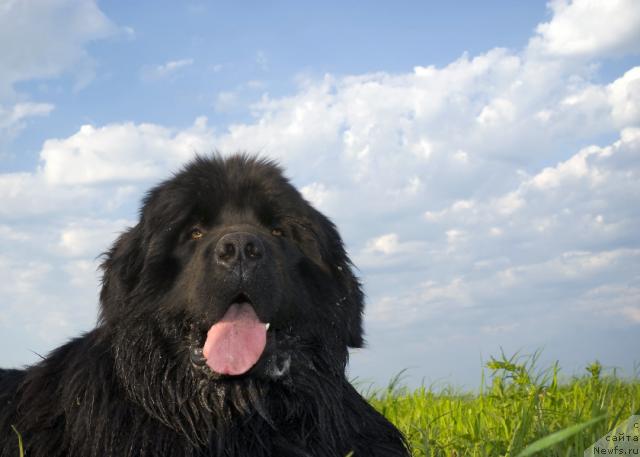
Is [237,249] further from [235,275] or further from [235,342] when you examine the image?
[235,342]

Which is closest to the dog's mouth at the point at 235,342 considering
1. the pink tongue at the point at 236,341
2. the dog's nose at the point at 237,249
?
the pink tongue at the point at 236,341

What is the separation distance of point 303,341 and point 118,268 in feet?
4.02

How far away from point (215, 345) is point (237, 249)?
57cm

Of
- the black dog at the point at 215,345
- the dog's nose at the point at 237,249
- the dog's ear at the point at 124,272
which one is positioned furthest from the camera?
the dog's ear at the point at 124,272

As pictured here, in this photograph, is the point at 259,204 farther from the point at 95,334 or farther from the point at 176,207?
the point at 95,334

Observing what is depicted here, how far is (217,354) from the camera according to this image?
3.95 m

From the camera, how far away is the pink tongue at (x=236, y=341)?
3.94 meters

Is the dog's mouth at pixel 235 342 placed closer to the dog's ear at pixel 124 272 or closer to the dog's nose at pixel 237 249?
the dog's nose at pixel 237 249

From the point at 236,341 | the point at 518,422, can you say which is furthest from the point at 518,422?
the point at 236,341

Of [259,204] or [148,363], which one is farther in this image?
[259,204]

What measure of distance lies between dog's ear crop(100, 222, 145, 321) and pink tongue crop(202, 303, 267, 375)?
0.66m

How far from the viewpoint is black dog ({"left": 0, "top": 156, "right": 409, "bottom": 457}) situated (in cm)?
397

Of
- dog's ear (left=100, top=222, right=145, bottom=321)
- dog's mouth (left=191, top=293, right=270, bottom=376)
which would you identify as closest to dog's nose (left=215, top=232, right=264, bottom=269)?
dog's mouth (left=191, top=293, right=270, bottom=376)

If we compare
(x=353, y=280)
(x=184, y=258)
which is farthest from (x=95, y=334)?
(x=353, y=280)
